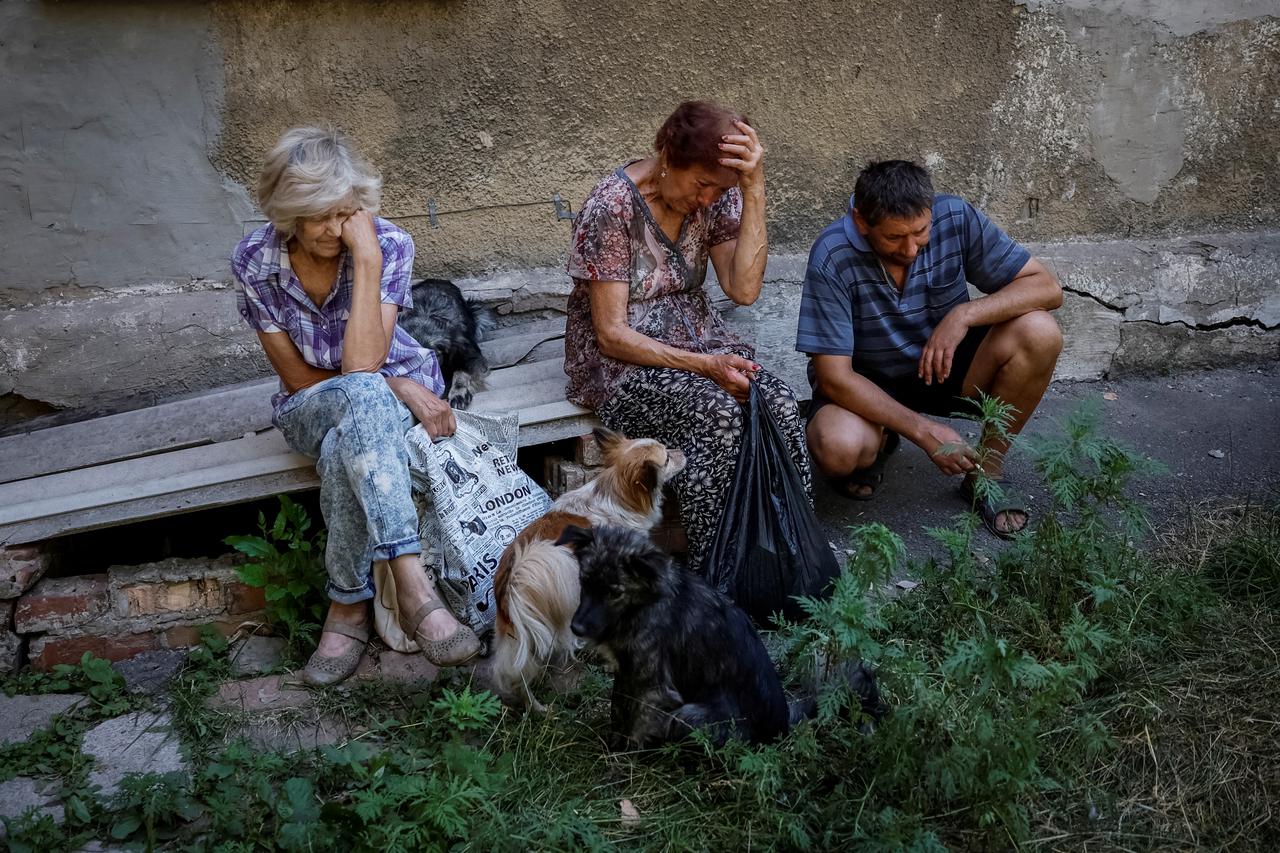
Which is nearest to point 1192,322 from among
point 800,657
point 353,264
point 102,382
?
point 800,657

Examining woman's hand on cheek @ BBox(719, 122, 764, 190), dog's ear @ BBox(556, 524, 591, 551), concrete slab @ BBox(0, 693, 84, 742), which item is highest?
woman's hand on cheek @ BBox(719, 122, 764, 190)

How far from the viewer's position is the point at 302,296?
3.79 metres

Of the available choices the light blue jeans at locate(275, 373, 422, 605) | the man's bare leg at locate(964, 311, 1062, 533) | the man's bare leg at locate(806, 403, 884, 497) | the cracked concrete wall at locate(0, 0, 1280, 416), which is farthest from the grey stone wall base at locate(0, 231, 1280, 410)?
the light blue jeans at locate(275, 373, 422, 605)

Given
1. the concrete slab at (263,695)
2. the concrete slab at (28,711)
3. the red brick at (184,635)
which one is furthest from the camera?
the red brick at (184,635)

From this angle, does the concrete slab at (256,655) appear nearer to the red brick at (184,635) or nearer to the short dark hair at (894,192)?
the red brick at (184,635)

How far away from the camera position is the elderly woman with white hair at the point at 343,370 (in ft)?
11.7

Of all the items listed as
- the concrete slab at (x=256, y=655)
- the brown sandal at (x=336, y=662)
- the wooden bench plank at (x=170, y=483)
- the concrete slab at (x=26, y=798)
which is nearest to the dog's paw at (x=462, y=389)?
the wooden bench plank at (x=170, y=483)

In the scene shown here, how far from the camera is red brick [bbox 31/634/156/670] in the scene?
3.76 metres

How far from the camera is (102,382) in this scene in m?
4.58

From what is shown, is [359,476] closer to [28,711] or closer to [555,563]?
[555,563]

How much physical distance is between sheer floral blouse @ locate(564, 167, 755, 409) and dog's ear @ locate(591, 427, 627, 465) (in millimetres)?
106

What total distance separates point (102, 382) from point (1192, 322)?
5298mm

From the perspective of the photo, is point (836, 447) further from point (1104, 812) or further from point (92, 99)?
point (92, 99)

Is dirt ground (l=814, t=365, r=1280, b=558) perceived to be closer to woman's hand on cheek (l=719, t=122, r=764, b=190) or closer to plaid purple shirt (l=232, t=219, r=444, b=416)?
woman's hand on cheek (l=719, t=122, r=764, b=190)
